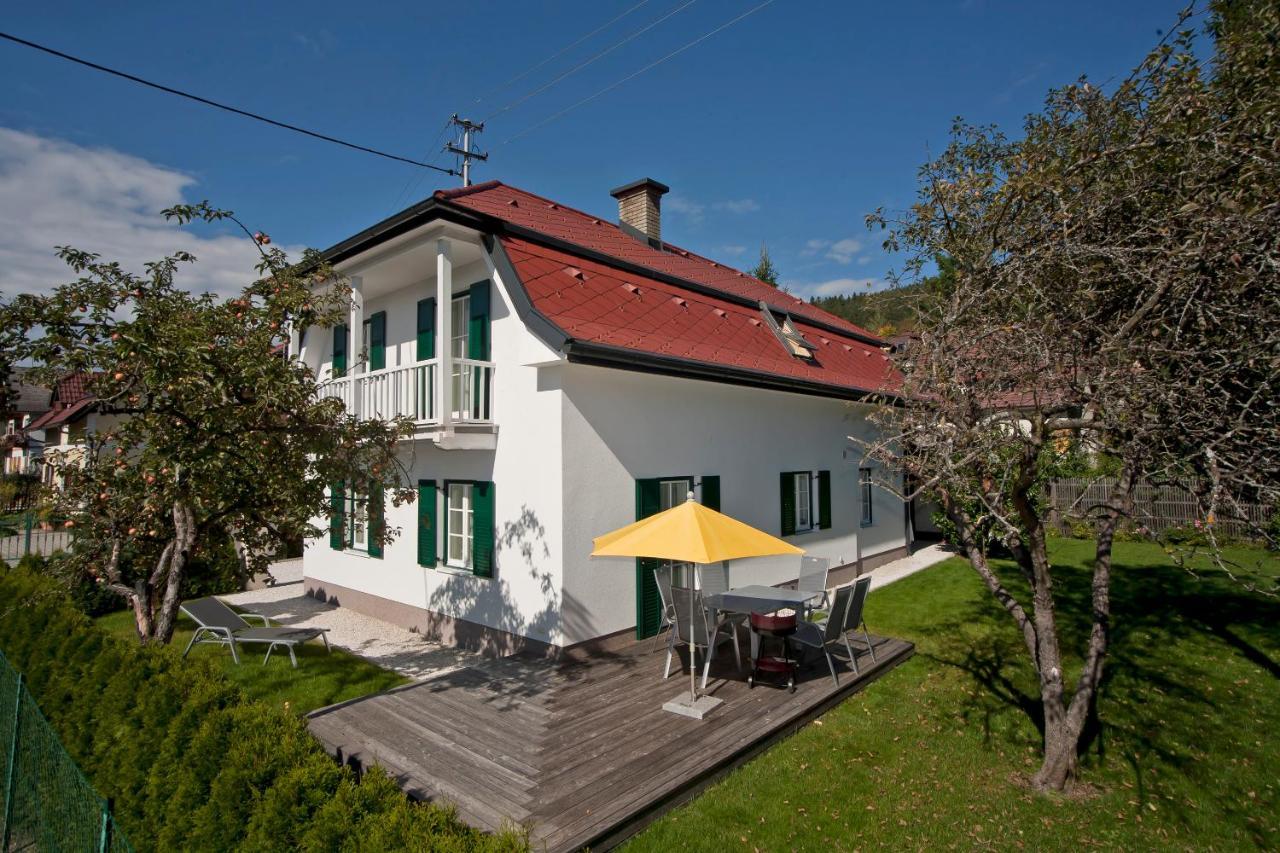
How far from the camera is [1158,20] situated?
5.23 m

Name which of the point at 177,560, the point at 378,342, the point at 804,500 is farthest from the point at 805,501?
the point at 177,560

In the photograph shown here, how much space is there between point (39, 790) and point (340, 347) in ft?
28.3

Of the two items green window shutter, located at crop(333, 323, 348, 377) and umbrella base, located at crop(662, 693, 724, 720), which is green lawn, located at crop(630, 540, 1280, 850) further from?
green window shutter, located at crop(333, 323, 348, 377)

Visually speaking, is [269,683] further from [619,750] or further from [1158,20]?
[1158,20]

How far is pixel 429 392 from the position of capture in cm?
886

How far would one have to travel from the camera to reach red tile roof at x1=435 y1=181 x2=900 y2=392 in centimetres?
862

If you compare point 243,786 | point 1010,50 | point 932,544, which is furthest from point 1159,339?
point 932,544

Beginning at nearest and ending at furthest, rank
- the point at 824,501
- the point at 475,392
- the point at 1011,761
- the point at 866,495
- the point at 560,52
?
the point at 1011,761
the point at 475,392
the point at 560,52
the point at 824,501
the point at 866,495

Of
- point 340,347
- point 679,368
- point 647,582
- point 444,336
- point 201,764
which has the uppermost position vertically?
point 340,347

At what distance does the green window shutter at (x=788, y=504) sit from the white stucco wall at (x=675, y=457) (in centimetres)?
21

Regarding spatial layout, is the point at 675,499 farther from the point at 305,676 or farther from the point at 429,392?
the point at 305,676

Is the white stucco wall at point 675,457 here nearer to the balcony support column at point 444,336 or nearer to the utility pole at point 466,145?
the balcony support column at point 444,336

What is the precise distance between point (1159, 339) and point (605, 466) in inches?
230

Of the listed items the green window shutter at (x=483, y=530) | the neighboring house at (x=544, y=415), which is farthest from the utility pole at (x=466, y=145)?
the green window shutter at (x=483, y=530)
